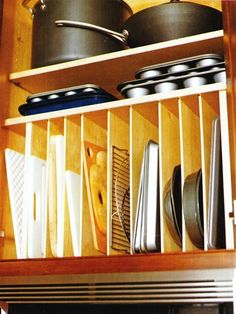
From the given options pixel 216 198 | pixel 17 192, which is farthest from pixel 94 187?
pixel 216 198

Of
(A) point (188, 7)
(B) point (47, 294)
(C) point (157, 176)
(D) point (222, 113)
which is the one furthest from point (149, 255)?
(A) point (188, 7)

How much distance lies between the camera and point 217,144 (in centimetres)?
134

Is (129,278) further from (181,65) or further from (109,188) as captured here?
(181,65)

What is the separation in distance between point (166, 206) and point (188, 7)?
0.53m

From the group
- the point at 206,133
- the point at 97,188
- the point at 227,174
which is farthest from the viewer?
the point at 97,188

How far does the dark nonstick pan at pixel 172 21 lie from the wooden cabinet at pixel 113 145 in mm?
54

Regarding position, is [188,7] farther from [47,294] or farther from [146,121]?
[47,294]

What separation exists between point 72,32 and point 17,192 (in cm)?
46

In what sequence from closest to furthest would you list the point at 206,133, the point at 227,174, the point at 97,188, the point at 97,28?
the point at 227,174
the point at 206,133
the point at 97,188
the point at 97,28

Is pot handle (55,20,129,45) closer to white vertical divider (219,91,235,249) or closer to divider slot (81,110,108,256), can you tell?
divider slot (81,110,108,256)

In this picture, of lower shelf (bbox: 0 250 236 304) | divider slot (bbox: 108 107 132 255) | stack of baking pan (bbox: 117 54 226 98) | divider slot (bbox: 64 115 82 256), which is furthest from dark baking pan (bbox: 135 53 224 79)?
lower shelf (bbox: 0 250 236 304)

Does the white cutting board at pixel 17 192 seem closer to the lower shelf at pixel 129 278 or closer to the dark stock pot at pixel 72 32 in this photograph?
the lower shelf at pixel 129 278

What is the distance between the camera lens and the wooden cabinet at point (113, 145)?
1304mm

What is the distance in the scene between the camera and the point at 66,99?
1.59m
